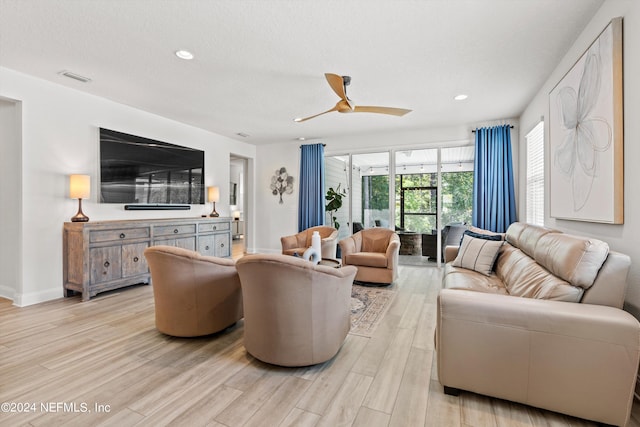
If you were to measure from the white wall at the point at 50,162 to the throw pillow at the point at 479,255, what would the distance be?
15.1ft

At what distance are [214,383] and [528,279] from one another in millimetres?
2340

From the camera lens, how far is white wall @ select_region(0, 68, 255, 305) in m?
3.34

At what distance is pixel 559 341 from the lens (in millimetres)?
1539

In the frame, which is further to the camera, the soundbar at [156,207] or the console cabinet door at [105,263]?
the soundbar at [156,207]

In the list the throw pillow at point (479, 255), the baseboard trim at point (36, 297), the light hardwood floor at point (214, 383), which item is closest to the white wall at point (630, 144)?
the light hardwood floor at point (214, 383)

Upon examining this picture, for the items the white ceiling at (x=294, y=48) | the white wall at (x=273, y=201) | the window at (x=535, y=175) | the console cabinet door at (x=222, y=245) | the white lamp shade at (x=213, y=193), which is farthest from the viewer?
the white wall at (x=273, y=201)

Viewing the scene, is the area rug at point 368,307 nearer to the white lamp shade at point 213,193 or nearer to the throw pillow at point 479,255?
the throw pillow at point 479,255

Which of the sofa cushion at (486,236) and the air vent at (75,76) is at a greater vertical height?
the air vent at (75,76)

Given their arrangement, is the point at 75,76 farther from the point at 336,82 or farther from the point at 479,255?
the point at 479,255

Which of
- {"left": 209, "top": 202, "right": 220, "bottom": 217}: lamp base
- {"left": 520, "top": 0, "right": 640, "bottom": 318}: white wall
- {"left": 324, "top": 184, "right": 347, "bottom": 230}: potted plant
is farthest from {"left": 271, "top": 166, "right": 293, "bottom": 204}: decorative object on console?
{"left": 520, "top": 0, "right": 640, "bottom": 318}: white wall

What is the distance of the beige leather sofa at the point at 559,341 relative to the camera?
147 cm

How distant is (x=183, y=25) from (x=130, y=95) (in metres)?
2.02

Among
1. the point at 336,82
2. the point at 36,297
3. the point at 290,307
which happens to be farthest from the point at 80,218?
the point at 336,82

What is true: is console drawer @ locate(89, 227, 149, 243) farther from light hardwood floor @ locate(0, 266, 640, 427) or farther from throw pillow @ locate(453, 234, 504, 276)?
throw pillow @ locate(453, 234, 504, 276)
